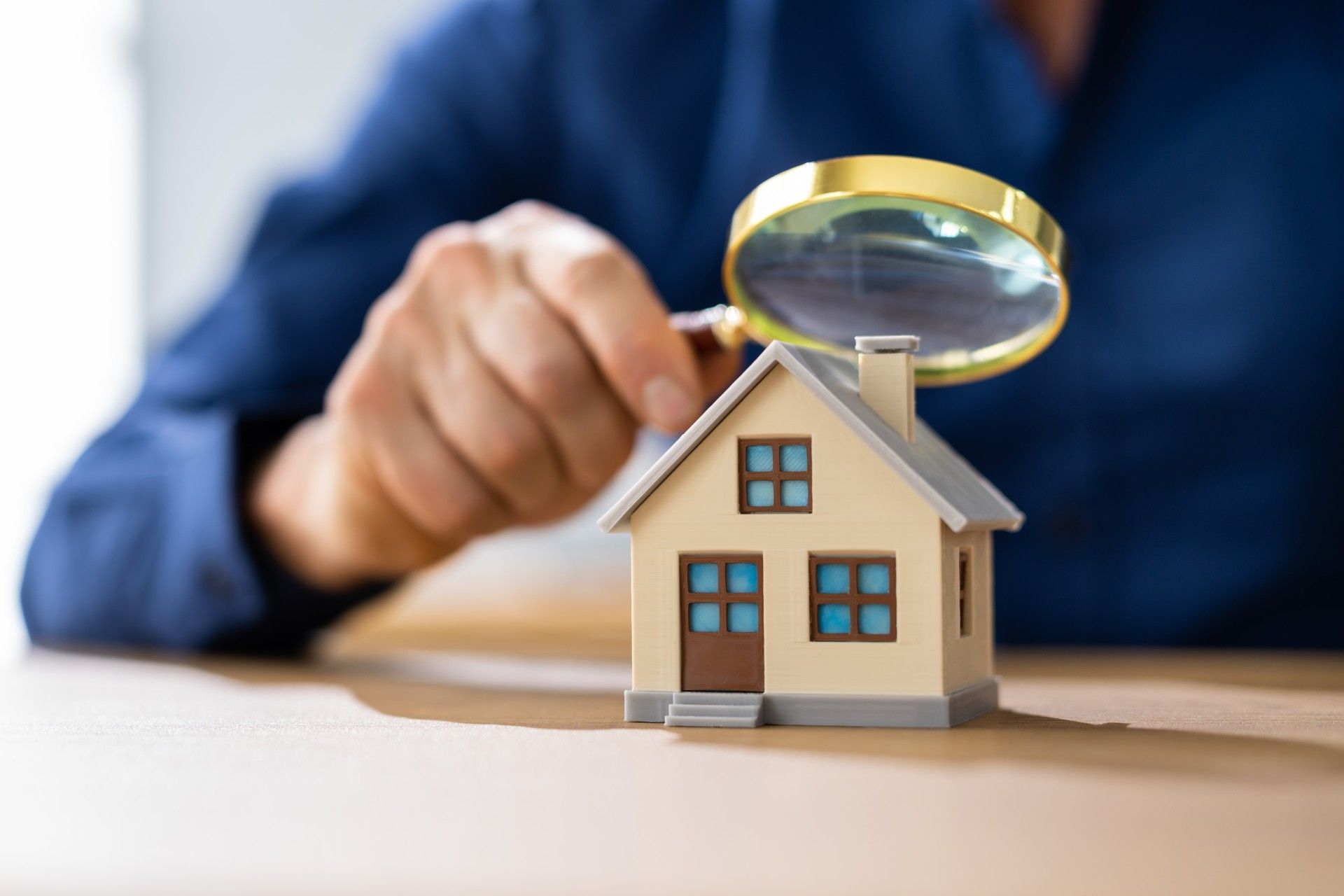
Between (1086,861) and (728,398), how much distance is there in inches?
28.0

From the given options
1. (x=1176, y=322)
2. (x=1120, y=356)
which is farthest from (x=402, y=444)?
(x=1176, y=322)

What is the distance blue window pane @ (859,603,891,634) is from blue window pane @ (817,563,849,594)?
3cm

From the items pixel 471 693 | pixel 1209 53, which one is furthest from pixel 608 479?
pixel 1209 53

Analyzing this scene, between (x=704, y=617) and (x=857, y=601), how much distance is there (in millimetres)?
168

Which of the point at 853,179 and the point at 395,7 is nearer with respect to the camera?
the point at 853,179

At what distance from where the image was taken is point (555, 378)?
1.86m

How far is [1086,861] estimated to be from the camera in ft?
2.48

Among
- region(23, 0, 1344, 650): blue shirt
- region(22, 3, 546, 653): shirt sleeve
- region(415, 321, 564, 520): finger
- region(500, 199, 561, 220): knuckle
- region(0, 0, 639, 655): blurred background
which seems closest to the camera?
region(415, 321, 564, 520): finger

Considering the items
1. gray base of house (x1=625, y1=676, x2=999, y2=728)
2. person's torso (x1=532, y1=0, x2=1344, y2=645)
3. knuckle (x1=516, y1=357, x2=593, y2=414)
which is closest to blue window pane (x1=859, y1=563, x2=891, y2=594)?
gray base of house (x1=625, y1=676, x2=999, y2=728)

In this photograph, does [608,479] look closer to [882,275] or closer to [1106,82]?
[882,275]

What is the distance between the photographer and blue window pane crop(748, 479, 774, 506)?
54.4 inches

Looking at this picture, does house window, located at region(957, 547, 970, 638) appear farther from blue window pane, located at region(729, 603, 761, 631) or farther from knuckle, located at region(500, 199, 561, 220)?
knuckle, located at region(500, 199, 561, 220)

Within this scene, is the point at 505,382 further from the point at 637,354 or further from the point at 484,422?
the point at 637,354

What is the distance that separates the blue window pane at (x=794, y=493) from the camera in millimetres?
1371
